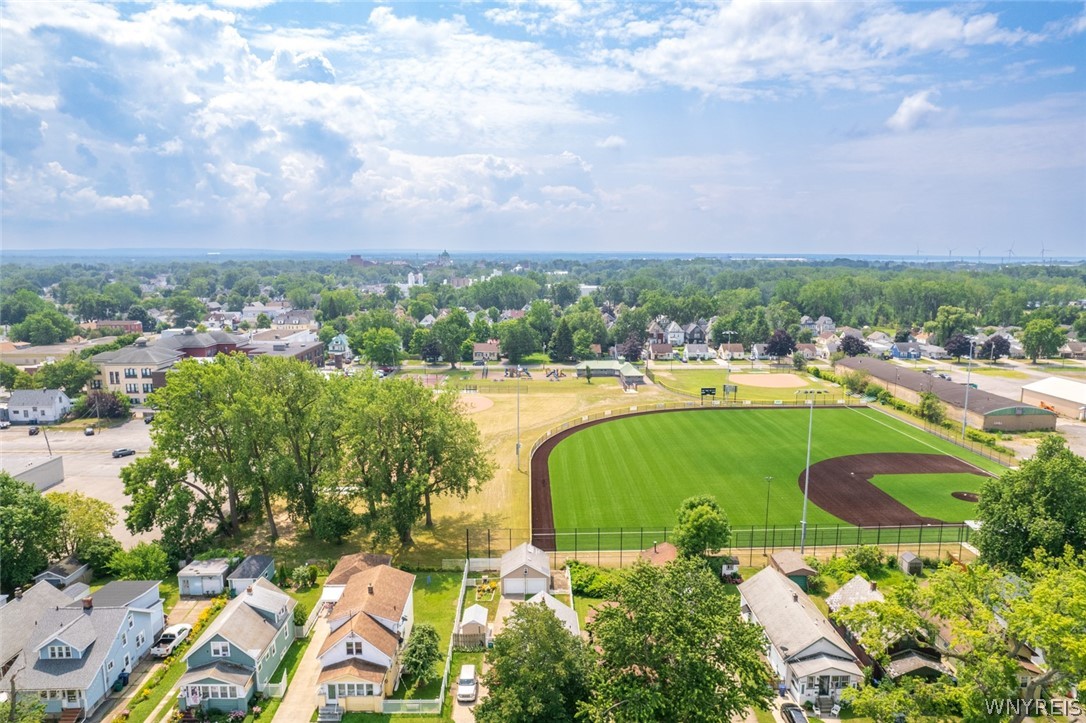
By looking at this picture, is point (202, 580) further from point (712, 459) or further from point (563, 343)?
point (563, 343)

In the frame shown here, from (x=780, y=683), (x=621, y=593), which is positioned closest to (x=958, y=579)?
(x=780, y=683)

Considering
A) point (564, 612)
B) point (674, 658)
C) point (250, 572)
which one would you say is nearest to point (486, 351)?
point (250, 572)

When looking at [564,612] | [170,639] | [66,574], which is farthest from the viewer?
[66,574]

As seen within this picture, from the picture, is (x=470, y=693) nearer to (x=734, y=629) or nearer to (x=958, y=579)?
(x=734, y=629)

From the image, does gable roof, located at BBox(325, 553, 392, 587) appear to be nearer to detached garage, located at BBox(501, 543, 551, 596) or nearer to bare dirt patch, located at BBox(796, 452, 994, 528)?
detached garage, located at BBox(501, 543, 551, 596)

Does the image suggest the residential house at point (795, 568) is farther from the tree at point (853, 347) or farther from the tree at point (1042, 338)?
the tree at point (1042, 338)

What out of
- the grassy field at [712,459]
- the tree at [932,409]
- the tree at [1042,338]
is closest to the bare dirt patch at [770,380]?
the grassy field at [712,459]
